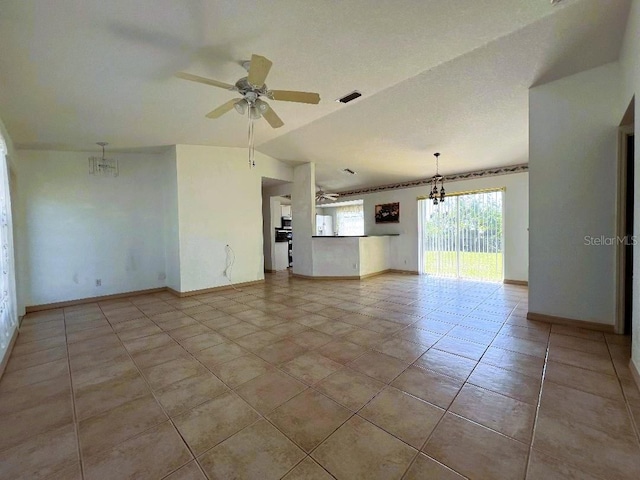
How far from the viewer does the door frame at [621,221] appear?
9.00 feet

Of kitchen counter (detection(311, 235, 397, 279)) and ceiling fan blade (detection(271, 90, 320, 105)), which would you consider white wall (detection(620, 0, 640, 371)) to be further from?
kitchen counter (detection(311, 235, 397, 279))

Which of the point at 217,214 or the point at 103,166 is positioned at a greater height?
the point at 103,166

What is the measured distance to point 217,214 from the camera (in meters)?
5.33

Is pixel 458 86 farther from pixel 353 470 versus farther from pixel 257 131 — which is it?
pixel 353 470

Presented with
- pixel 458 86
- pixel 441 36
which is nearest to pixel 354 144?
pixel 458 86

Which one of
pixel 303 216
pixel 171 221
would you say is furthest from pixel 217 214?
pixel 303 216

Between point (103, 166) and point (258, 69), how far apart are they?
438 centimetres

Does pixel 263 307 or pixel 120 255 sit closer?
pixel 263 307

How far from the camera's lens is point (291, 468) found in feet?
4.29

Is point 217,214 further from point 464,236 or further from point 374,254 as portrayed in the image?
point 464,236

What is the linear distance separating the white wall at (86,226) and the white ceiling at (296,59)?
2.00 ft

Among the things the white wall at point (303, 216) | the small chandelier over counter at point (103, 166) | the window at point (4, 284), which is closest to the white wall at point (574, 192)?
the white wall at point (303, 216)

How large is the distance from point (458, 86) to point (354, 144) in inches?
84.4

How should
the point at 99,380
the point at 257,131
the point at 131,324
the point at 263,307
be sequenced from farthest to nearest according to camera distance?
1. the point at 257,131
2. the point at 263,307
3. the point at 131,324
4. the point at 99,380
